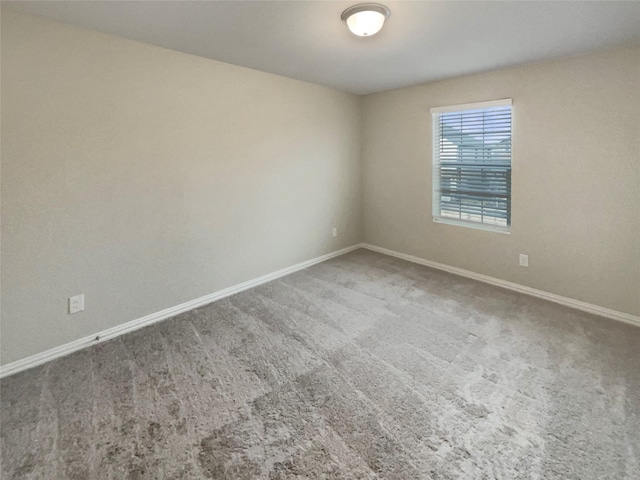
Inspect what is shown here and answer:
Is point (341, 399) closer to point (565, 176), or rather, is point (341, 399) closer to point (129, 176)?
point (129, 176)

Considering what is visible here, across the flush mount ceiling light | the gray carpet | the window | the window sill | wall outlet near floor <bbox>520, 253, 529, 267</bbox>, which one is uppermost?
the flush mount ceiling light

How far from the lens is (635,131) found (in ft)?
8.63

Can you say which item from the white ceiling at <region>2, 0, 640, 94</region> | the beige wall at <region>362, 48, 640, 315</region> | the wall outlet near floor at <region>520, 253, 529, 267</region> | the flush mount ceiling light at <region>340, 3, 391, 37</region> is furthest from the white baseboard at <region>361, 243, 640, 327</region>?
the flush mount ceiling light at <region>340, 3, 391, 37</region>

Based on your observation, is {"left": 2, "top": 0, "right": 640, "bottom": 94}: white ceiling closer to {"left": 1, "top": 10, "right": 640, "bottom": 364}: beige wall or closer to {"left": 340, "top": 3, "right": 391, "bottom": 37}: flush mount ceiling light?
{"left": 340, "top": 3, "right": 391, "bottom": 37}: flush mount ceiling light

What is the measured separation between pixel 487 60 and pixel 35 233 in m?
3.86

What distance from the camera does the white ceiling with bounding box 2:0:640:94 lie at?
2.00m

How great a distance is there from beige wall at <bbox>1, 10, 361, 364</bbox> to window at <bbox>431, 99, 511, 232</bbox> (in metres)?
1.66

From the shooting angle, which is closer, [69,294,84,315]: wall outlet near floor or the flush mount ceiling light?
the flush mount ceiling light

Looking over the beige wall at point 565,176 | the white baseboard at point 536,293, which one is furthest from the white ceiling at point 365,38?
the white baseboard at point 536,293

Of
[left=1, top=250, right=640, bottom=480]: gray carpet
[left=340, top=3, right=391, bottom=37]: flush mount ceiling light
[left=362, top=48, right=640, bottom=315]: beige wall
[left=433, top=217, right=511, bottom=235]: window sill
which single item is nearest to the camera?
[left=1, top=250, right=640, bottom=480]: gray carpet

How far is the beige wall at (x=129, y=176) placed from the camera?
2.18 meters

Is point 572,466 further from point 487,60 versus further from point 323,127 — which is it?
point 323,127

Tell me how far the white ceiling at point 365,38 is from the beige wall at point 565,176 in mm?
224

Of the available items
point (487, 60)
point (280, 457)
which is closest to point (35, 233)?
point (280, 457)
